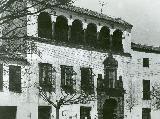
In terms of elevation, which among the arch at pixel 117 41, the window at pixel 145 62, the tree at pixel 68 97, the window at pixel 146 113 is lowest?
the window at pixel 146 113

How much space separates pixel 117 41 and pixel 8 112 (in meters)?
13.7

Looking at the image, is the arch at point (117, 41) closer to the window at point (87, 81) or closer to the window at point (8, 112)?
the window at point (87, 81)

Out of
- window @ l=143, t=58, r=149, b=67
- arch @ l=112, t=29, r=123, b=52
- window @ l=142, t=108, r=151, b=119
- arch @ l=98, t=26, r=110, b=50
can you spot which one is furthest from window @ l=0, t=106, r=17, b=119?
window @ l=143, t=58, r=149, b=67

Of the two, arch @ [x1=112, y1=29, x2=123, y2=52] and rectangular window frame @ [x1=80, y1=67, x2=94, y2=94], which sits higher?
arch @ [x1=112, y1=29, x2=123, y2=52]

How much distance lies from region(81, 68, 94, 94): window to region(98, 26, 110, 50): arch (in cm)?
293

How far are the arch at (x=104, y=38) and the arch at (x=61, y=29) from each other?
4.31 m

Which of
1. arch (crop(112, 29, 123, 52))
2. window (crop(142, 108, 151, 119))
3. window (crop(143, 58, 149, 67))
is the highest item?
arch (crop(112, 29, 123, 52))

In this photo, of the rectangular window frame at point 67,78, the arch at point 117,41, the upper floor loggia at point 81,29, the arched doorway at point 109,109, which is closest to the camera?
the upper floor loggia at point 81,29

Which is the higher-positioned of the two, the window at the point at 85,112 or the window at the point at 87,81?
the window at the point at 87,81

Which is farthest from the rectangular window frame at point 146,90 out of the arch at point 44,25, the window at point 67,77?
the arch at point 44,25

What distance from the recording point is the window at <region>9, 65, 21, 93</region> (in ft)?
91.4

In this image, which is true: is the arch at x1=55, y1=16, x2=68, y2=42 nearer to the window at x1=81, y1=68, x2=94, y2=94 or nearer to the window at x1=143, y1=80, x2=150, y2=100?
the window at x1=81, y1=68, x2=94, y2=94

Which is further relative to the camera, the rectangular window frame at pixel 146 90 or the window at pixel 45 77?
the rectangular window frame at pixel 146 90

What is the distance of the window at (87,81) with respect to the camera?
33.7 metres
